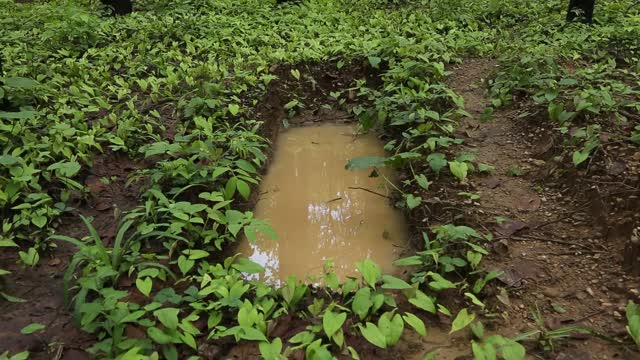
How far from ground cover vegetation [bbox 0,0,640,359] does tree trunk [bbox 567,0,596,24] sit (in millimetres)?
275

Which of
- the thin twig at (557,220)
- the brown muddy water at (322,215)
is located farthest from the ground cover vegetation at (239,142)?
the thin twig at (557,220)

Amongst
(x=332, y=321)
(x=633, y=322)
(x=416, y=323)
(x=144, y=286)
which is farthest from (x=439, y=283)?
(x=144, y=286)

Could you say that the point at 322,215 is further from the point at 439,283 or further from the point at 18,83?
the point at 18,83

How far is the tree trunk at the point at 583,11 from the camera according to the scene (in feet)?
25.5

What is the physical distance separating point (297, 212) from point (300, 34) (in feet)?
14.0

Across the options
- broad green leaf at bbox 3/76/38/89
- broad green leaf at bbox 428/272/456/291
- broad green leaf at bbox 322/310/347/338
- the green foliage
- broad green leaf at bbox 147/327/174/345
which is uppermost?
broad green leaf at bbox 3/76/38/89

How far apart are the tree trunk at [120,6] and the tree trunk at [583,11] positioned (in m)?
8.12

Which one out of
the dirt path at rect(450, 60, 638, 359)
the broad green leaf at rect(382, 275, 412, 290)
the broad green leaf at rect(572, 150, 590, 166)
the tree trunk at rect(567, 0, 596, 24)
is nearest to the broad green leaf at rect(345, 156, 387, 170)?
the dirt path at rect(450, 60, 638, 359)

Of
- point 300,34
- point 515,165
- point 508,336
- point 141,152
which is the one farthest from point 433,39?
point 508,336

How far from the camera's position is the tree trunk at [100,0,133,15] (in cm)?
908

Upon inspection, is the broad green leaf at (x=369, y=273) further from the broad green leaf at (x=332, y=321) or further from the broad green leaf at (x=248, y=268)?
the broad green leaf at (x=248, y=268)

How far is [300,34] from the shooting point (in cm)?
794

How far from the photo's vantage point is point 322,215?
4.70 meters

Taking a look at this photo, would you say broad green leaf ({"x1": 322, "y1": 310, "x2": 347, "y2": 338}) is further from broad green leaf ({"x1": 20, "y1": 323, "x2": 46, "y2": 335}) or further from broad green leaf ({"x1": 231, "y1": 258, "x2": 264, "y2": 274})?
broad green leaf ({"x1": 20, "y1": 323, "x2": 46, "y2": 335})
